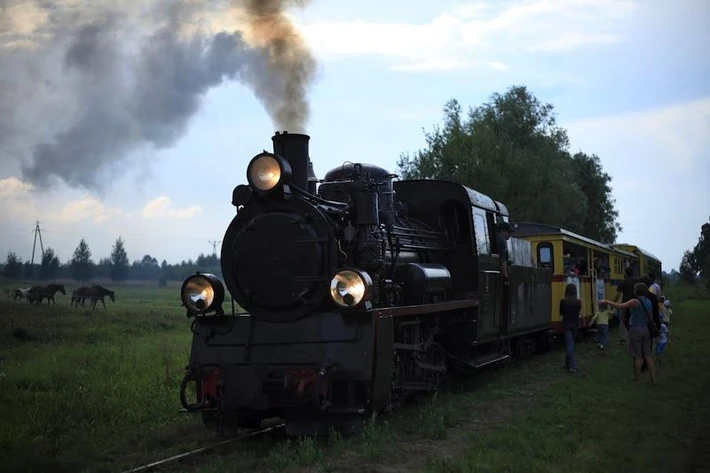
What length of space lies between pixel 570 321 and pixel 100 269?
7191 centimetres

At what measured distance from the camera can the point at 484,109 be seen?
42.4 metres

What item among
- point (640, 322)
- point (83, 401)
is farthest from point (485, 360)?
point (83, 401)

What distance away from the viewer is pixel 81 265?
60500 mm

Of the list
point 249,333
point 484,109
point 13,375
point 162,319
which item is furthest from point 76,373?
Result: point 484,109

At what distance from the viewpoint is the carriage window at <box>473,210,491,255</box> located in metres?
10.9

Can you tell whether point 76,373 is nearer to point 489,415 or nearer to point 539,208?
point 489,415

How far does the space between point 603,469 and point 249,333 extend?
12.7 feet

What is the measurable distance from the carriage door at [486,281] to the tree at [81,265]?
52035mm

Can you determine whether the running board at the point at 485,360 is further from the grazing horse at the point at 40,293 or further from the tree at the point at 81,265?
the tree at the point at 81,265

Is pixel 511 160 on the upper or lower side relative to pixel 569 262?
upper

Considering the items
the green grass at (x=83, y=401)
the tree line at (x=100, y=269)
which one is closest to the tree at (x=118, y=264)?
the tree line at (x=100, y=269)

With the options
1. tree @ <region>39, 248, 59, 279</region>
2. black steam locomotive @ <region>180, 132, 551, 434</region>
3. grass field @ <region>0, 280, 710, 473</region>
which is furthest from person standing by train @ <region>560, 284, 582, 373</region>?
tree @ <region>39, 248, 59, 279</region>

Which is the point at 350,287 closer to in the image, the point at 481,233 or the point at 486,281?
the point at 486,281

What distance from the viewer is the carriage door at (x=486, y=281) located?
10.8 metres
